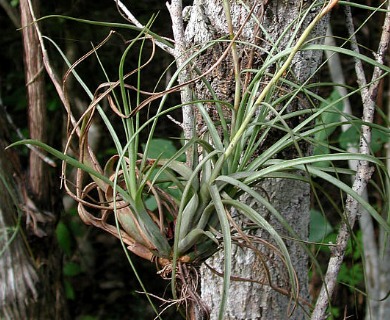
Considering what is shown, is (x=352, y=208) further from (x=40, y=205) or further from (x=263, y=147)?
(x=40, y=205)

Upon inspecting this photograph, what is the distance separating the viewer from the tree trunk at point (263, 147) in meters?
0.84

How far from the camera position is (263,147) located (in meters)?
0.86

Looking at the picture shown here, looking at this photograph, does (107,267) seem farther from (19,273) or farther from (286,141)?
(286,141)

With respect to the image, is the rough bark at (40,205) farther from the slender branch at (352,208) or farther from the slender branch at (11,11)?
the slender branch at (352,208)

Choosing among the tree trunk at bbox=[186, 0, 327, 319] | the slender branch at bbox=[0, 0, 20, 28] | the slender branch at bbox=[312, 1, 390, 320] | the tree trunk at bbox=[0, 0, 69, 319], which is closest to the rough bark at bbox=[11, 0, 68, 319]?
the tree trunk at bbox=[0, 0, 69, 319]

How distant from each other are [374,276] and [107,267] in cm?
115

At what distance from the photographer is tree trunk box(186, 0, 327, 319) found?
84cm

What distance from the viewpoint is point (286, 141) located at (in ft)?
2.27

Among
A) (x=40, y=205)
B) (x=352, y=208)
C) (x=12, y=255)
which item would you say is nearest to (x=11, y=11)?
(x=40, y=205)

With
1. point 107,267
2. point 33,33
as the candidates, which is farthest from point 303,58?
point 107,267

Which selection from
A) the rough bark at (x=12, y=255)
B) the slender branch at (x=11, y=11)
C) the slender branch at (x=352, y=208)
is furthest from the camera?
the slender branch at (x=11, y=11)

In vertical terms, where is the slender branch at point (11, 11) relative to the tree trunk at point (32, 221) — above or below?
above

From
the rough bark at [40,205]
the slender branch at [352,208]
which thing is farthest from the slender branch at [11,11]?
the slender branch at [352,208]

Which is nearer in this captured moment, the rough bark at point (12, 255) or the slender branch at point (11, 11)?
the rough bark at point (12, 255)
